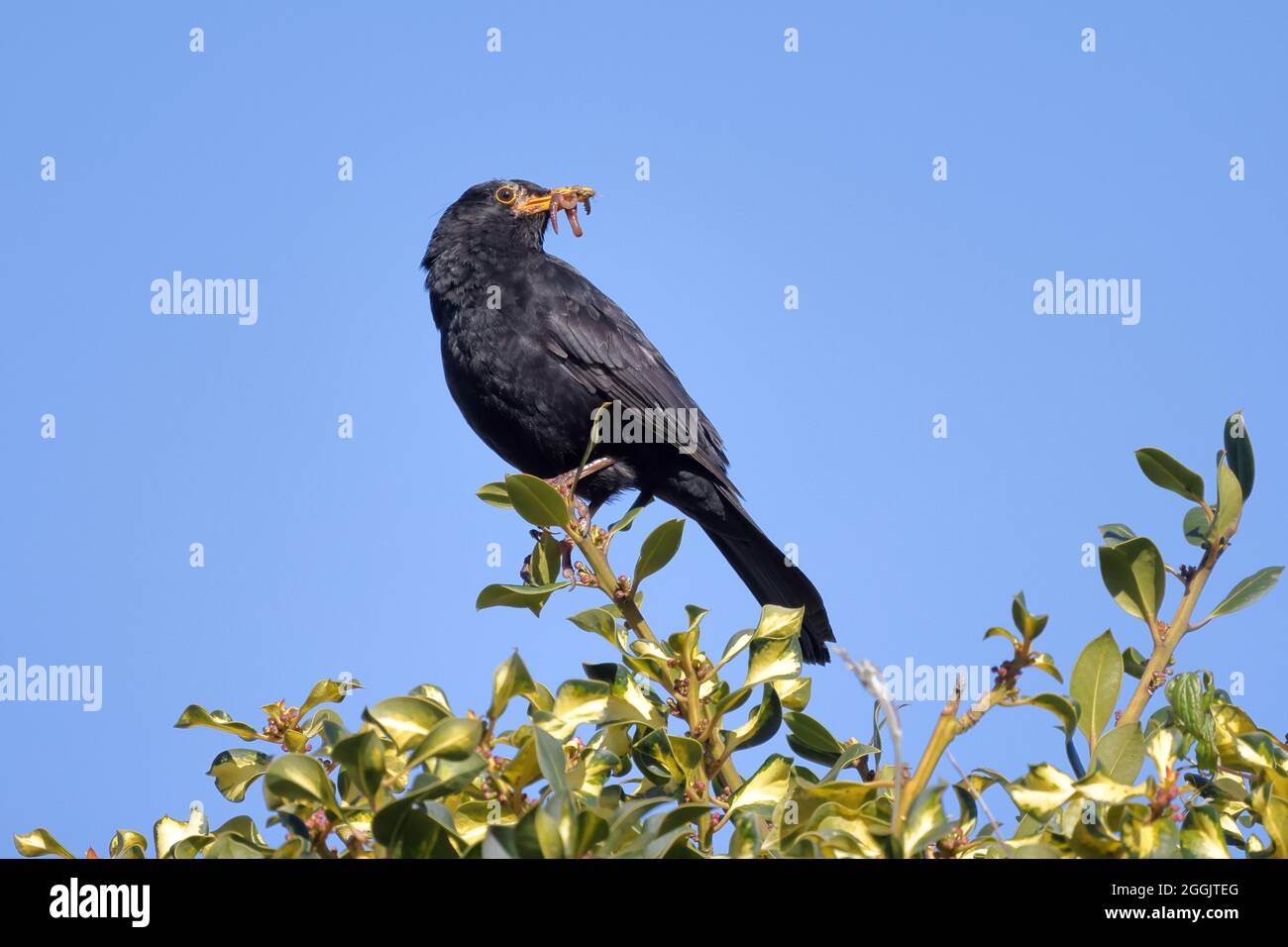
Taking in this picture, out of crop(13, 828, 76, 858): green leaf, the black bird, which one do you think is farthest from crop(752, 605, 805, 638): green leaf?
the black bird

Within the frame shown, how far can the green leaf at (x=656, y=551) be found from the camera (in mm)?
2656

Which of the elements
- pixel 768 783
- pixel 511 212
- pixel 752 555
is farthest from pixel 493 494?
pixel 511 212

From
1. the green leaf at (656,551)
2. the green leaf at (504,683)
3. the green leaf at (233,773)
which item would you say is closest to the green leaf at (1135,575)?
the green leaf at (656,551)

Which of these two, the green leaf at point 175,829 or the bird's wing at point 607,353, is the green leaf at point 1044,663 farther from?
the bird's wing at point 607,353

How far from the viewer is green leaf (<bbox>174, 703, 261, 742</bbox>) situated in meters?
2.36

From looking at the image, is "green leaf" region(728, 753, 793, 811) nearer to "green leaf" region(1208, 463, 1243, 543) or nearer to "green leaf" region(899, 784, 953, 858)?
"green leaf" region(899, 784, 953, 858)

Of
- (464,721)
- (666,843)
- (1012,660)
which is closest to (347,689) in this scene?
(464,721)

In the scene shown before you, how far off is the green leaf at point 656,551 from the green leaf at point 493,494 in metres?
0.47

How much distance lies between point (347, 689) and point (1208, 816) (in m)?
1.54

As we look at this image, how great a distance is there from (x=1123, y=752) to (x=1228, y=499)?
57cm

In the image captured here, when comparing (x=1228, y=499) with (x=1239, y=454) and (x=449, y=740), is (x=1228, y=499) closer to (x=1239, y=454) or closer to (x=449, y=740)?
(x=1239, y=454)

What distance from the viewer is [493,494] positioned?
3084 mm
